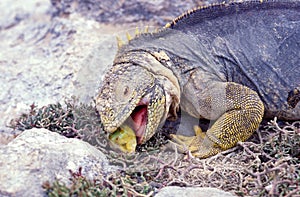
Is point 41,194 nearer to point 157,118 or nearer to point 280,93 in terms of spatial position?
point 157,118

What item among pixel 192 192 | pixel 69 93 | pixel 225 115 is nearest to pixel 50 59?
pixel 69 93

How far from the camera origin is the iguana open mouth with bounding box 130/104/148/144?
4.83 metres

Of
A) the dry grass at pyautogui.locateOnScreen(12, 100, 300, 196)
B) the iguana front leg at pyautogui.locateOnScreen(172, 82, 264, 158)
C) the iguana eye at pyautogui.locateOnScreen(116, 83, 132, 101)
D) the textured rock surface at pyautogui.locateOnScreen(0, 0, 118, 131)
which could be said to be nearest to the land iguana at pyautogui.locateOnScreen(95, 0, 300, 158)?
the iguana front leg at pyautogui.locateOnScreen(172, 82, 264, 158)

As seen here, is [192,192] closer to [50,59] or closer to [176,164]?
[176,164]

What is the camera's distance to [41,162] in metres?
4.14

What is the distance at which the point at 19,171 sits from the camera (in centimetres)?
405

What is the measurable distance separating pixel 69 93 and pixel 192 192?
289 cm

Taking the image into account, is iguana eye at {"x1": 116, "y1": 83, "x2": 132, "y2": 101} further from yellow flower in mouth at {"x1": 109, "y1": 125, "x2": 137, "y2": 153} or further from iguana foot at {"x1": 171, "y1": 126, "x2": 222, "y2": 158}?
iguana foot at {"x1": 171, "y1": 126, "x2": 222, "y2": 158}

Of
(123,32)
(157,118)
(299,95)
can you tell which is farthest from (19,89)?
(299,95)

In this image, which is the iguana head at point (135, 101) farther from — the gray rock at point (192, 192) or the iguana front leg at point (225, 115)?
the gray rock at point (192, 192)

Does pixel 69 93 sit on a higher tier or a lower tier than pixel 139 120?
lower

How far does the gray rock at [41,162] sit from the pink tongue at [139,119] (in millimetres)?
440

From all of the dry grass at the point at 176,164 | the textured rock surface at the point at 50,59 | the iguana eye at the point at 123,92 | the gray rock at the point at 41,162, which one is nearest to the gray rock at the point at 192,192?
the dry grass at the point at 176,164

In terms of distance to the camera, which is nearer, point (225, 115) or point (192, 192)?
point (192, 192)
